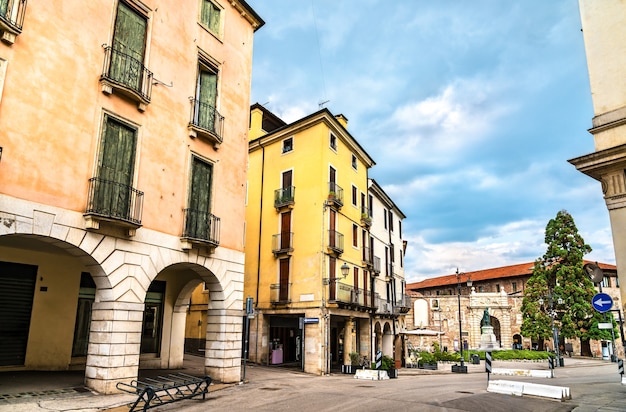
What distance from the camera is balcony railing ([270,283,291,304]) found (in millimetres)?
26812

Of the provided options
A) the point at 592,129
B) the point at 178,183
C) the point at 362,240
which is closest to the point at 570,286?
the point at 362,240

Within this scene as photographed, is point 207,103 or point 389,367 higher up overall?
point 207,103

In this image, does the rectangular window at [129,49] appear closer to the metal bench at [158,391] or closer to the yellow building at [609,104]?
the metal bench at [158,391]

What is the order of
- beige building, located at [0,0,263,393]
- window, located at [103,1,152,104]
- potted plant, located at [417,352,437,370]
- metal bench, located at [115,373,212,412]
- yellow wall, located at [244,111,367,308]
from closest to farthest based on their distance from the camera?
1. metal bench, located at [115,373,212,412]
2. beige building, located at [0,0,263,393]
3. window, located at [103,1,152,104]
4. yellow wall, located at [244,111,367,308]
5. potted plant, located at [417,352,437,370]

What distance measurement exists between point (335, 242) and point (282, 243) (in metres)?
3.49

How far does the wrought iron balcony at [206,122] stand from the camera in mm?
15888

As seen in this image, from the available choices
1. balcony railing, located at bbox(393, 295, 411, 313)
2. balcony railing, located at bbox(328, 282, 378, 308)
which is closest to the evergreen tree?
balcony railing, located at bbox(393, 295, 411, 313)

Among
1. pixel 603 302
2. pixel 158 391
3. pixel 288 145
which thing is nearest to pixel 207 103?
pixel 158 391

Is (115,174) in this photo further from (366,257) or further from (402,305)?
(402,305)

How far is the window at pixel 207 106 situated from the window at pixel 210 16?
1.54 meters

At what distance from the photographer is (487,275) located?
7775cm

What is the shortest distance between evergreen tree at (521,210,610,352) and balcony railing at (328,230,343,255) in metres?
29.9

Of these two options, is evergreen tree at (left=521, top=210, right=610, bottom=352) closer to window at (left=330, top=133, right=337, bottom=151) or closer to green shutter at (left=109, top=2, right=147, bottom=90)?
window at (left=330, top=133, right=337, bottom=151)

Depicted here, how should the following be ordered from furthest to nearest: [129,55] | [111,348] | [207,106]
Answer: [207,106]
[129,55]
[111,348]
